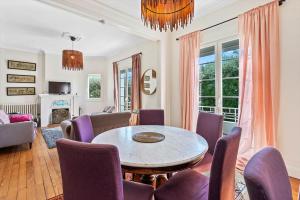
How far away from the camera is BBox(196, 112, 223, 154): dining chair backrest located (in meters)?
1.97

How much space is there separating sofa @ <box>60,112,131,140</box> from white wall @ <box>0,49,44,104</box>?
12.4 ft

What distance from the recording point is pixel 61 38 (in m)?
4.58

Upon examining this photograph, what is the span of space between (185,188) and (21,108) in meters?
6.44

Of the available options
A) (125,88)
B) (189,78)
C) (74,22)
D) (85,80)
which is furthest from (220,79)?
(85,80)

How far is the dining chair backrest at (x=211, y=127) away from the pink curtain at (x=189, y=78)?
3.76 ft

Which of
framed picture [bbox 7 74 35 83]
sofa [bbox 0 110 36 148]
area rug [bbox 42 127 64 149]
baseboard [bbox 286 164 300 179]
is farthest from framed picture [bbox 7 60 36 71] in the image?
baseboard [bbox 286 164 300 179]

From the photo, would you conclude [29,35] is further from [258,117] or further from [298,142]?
[298,142]

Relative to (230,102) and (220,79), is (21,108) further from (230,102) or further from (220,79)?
(230,102)

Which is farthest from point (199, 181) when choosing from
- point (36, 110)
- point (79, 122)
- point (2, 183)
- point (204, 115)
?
point (36, 110)

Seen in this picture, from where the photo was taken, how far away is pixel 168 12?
154 cm

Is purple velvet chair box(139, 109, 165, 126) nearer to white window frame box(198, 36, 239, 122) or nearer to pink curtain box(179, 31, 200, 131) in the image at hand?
pink curtain box(179, 31, 200, 131)

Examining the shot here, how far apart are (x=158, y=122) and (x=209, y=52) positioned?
1799mm

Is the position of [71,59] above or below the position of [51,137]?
above

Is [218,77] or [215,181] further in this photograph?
[218,77]
